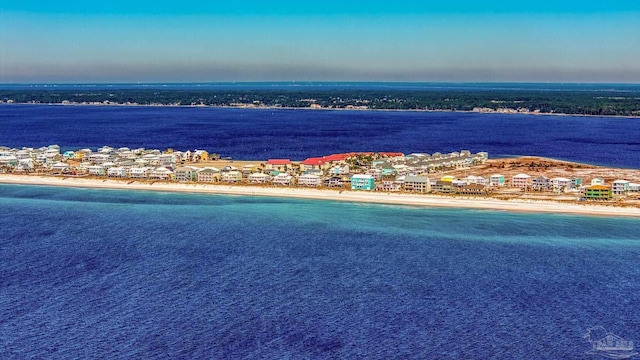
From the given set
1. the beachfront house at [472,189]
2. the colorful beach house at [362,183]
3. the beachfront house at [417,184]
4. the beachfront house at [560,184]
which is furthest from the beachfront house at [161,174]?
the beachfront house at [560,184]

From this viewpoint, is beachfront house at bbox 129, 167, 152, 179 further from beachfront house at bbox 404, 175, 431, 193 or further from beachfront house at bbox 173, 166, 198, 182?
beachfront house at bbox 404, 175, 431, 193

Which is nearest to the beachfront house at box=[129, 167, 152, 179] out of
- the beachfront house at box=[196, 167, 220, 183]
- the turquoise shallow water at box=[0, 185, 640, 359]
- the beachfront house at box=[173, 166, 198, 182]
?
the beachfront house at box=[173, 166, 198, 182]

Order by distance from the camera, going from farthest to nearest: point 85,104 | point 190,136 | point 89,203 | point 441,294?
point 85,104 → point 190,136 → point 89,203 → point 441,294

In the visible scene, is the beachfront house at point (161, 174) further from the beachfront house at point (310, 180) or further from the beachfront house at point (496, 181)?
the beachfront house at point (496, 181)

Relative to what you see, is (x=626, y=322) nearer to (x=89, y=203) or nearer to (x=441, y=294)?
(x=441, y=294)

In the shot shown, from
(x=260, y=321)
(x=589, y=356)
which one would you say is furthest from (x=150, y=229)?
(x=589, y=356)

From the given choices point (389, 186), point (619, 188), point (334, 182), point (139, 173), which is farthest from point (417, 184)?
point (139, 173)
